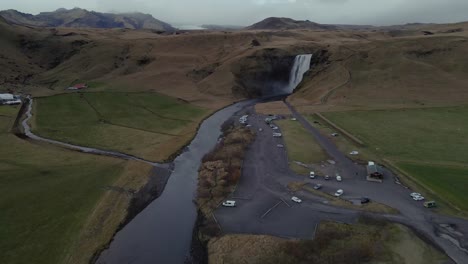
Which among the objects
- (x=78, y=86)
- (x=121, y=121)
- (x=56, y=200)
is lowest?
(x=121, y=121)

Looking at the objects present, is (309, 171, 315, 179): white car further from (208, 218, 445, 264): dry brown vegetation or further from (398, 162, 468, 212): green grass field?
Answer: (398, 162, 468, 212): green grass field

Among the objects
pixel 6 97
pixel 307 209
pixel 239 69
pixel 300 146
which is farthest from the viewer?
pixel 239 69

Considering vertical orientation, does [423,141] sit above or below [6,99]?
below

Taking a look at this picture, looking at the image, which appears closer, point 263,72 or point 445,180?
point 445,180

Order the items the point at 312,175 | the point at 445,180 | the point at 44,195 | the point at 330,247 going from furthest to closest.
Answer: the point at 312,175 < the point at 445,180 < the point at 44,195 < the point at 330,247

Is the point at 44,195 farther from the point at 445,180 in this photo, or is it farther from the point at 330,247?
the point at 445,180

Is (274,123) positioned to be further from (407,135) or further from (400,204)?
(400,204)

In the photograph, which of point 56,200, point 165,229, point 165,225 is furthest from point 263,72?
point 165,229

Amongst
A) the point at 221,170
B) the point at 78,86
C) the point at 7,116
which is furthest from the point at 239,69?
the point at 221,170
